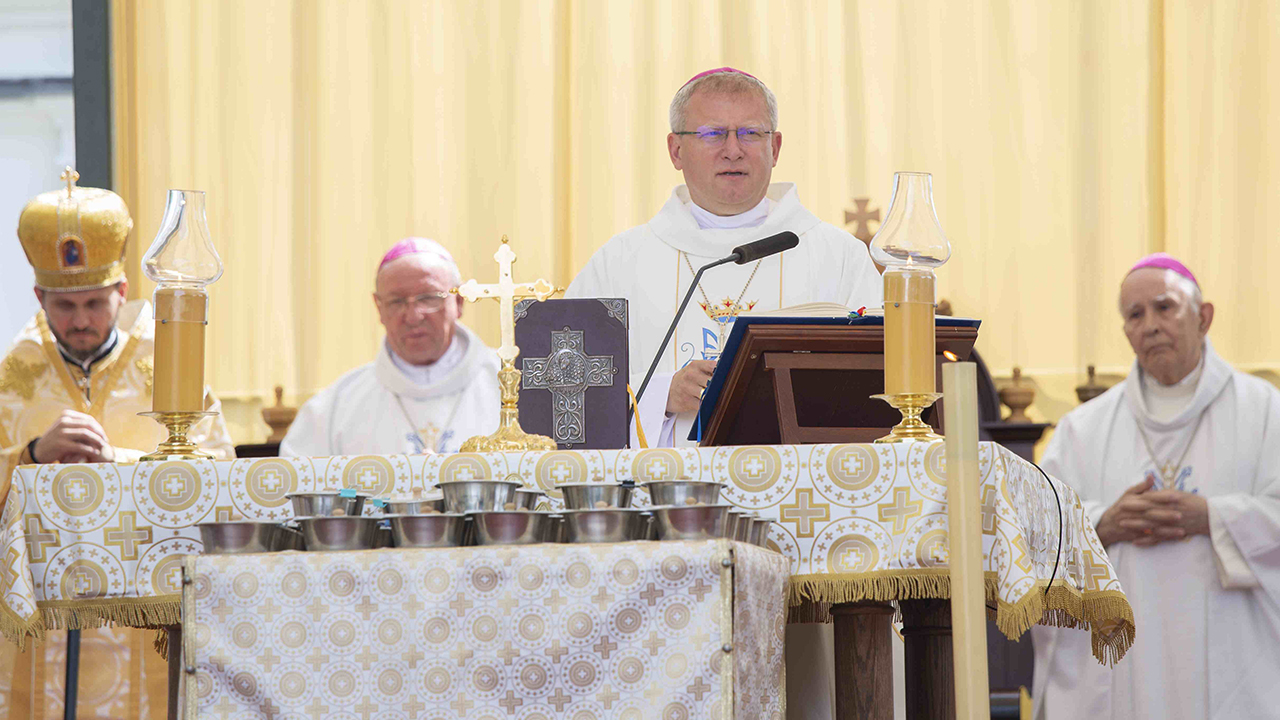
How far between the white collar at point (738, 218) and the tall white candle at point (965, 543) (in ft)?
7.32

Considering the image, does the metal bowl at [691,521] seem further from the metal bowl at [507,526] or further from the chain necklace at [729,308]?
the chain necklace at [729,308]

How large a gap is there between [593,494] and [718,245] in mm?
2197

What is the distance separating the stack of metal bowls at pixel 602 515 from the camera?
191cm

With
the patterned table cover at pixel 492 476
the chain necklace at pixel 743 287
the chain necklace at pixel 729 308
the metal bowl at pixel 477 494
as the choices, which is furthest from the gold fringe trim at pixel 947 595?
the chain necklace at pixel 743 287

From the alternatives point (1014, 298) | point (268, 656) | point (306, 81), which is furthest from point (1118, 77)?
point (268, 656)

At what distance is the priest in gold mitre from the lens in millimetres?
4789

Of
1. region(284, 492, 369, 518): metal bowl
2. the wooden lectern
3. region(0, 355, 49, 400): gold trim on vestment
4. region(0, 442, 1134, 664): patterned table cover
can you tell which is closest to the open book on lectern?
the wooden lectern

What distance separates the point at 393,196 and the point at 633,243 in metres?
2.78

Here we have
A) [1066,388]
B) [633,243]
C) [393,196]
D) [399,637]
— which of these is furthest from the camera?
[393,196]

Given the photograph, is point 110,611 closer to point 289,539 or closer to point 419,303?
point 289,539

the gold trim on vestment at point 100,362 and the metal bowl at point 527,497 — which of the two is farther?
the gold trim on vestment at point 100,362

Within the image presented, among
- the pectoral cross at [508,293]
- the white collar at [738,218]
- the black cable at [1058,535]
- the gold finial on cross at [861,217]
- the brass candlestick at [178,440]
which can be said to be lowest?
the black cable at [1058,535]

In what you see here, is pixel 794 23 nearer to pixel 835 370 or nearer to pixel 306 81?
pixel 306 81

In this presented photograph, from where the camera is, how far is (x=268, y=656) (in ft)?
5.99
